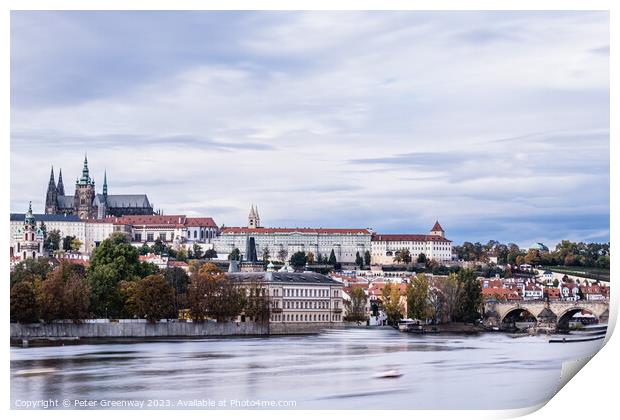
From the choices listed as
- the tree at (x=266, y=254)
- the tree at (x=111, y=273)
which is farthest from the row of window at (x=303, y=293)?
the tree at (x=266, y=254)

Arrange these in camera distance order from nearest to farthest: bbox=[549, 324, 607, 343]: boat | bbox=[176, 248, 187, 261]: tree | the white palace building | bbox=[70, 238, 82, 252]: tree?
bbox=[549, 324, 607, 343]: boat, bbox=[70, 238, 82, 252]: tree, the white palace building, bbox=[176, 248, 187, 261]: tree

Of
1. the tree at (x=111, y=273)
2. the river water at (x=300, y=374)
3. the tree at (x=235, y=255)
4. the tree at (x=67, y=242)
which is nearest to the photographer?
the river water at (x=300, y=374)

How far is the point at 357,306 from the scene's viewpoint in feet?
90.9

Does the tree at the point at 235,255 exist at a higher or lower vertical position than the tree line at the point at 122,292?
higher

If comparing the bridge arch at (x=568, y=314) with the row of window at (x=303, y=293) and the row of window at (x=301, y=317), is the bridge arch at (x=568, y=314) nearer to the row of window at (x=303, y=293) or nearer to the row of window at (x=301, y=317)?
the row of window at (x=301, y=317)

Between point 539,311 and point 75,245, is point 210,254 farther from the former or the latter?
point 539,311

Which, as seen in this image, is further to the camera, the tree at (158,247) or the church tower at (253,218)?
the tree at (158,247)

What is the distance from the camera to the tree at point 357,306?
27.1 metres

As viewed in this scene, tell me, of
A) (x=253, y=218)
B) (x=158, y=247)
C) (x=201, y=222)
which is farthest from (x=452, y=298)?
(x=158, y=247)

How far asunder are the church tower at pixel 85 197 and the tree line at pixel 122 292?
1.45 meters

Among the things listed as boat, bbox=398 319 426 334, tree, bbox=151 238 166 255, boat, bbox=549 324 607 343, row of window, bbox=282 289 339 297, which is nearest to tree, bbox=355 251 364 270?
tree, bbox=151 238 166 255

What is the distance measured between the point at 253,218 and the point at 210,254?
1852 cm

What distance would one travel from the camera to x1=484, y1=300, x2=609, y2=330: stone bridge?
2294 cm

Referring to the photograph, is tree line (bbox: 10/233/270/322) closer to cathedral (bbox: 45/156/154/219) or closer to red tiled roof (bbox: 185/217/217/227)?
cathedral (bbox: 45/156/154/219)
